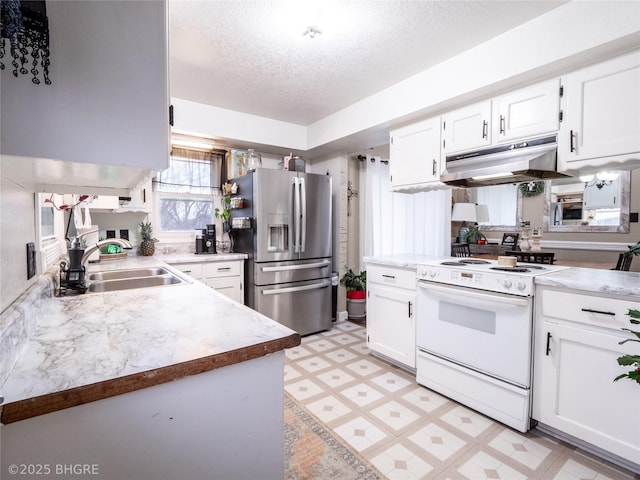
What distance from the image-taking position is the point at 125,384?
2.22ft

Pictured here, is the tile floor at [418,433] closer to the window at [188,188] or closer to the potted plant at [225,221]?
the potted plant at [225,221]

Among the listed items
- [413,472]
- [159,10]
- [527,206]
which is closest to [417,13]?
[159,10]

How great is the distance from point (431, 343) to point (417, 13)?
6.94 ft

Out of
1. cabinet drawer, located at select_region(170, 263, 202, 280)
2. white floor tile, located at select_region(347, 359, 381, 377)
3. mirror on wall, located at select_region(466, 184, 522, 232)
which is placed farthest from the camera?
mirror on wall, located at select_region(466, 184, 522, 232)

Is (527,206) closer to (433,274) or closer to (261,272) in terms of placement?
(433,274)

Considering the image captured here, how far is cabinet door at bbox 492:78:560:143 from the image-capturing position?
76.5 inches

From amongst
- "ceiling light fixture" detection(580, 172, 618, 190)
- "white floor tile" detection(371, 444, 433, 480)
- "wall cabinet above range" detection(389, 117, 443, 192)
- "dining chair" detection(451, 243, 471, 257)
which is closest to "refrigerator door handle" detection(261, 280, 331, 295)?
"wall cabinet above range" detection(389, 117, 443, 192)

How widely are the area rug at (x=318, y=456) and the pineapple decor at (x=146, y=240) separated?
7.18 feet

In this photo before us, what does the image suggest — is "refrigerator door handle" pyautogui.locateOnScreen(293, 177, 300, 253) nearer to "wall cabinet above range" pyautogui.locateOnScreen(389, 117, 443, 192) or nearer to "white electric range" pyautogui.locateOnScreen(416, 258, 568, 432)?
"wall cabinet above range" pyautogui.locateOnScreen(389, 117, 443, 192)

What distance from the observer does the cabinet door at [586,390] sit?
151 centimetres

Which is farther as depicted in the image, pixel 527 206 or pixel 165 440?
pixel 527 206

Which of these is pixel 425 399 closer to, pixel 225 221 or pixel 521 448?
pixel 521 448

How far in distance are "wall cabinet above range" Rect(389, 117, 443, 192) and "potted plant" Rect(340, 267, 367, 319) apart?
1.52 m

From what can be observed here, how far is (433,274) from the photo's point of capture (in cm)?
228
